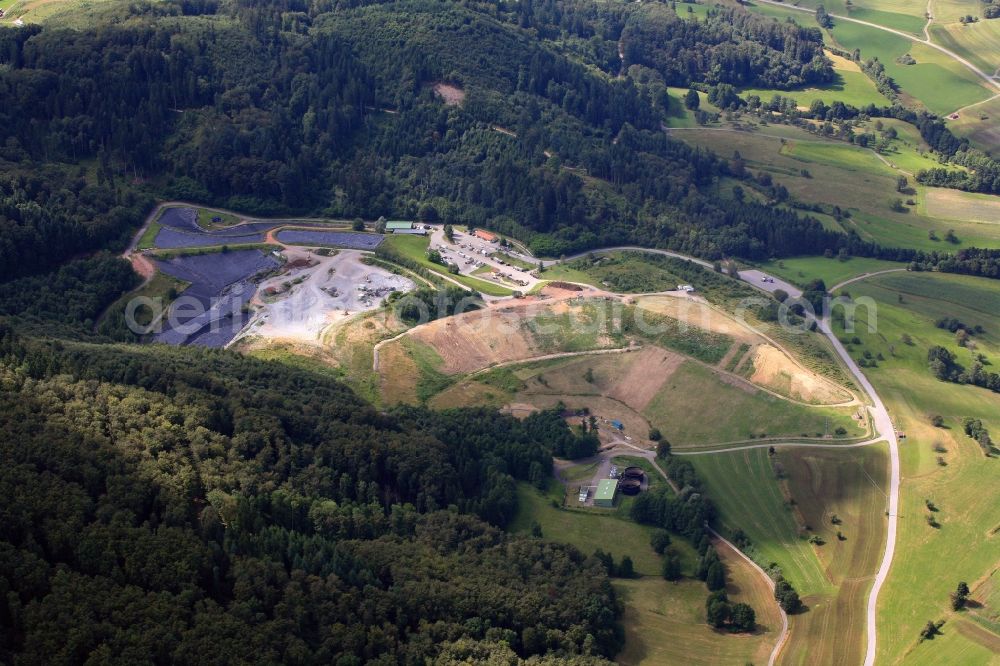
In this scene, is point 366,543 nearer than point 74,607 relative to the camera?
No

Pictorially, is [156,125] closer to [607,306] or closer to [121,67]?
[121,67]

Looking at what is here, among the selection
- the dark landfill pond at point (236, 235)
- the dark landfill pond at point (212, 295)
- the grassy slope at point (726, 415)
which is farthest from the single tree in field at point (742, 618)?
the dark landfill pond at point (236, 235)

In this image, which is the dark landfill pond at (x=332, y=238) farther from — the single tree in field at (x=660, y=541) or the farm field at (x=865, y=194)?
the farm field at (x=865, y=194)

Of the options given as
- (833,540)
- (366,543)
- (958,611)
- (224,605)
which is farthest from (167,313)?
(958,611)

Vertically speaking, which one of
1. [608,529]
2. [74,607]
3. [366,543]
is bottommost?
[608,529]

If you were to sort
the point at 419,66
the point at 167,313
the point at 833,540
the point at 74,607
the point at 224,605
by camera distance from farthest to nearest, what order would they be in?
the point at 419,66, the point at 167,313, the point at 833,540, the point at 224,605, the point at 74,607

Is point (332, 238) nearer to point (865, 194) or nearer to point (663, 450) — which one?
point (663, 450)

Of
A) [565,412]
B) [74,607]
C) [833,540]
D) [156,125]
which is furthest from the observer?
[156,125]
